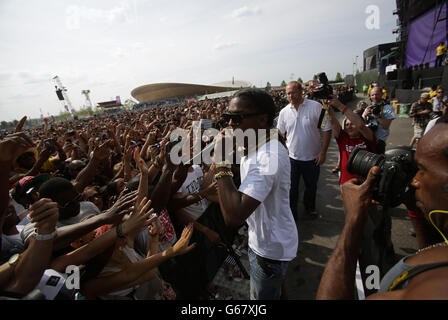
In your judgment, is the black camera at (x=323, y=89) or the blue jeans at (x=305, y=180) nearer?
the black camera at (x=323, y=89)

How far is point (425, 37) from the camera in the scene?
16.8m

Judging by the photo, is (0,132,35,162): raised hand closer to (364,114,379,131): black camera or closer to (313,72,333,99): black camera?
(313,72,333,99): black camera

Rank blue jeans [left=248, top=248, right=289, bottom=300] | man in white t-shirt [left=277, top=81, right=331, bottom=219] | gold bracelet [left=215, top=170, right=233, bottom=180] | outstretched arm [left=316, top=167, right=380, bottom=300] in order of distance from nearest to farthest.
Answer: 1. outstretched arm [left=316, top=167, right=380, bottom=300]
2. gold bracelet [left=215, top=170, right=233, bottom=180]
3. blue jeans [left=248, top=248, right=289, bottom=300]
4. man in white t-shirt [left=277, top=81, right=331, bottom=219]

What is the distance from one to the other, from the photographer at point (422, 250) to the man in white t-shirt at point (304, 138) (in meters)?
2.60

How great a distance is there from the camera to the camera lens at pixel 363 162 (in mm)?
1282

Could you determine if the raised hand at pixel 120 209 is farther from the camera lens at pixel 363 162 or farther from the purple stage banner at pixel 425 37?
the purple stage banner at pixel 425 37

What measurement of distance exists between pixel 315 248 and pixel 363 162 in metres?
2.35

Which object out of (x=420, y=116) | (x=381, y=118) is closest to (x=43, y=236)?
(x=381, y=118)

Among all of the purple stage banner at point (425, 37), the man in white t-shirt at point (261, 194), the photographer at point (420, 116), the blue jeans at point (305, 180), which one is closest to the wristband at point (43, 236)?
the man in white t-shirt at point (261, 194)

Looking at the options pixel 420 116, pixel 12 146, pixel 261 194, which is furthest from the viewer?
pixel 420 116

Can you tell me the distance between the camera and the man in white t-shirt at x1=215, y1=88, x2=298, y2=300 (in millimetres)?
1412

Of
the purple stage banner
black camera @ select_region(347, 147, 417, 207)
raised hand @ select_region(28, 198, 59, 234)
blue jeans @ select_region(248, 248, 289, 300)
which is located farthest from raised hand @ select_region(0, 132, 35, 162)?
the purple stage banner

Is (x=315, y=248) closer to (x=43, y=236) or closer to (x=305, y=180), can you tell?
(x=305, y=180)

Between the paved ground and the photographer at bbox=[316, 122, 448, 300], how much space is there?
1919mm
